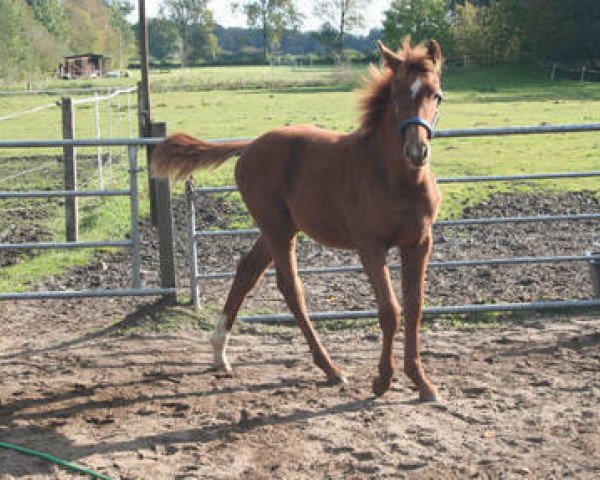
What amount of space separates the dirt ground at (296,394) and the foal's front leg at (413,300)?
15 centimetres

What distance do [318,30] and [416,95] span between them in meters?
110

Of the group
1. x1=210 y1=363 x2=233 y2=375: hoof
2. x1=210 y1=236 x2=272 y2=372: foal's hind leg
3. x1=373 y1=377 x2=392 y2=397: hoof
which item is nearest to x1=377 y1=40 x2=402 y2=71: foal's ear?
x1=210 y1=236 x2=272 y2=372: foal's hind leg

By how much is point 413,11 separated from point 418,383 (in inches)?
2800

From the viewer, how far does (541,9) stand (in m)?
54.4

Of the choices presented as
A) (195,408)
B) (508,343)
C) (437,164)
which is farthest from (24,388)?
(437,164)

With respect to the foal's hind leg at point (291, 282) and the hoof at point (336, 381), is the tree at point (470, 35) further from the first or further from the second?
the hoof at point (336, 381)

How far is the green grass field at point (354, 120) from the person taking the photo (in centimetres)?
1149

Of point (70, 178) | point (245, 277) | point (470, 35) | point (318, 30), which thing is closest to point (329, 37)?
point (318, 30)

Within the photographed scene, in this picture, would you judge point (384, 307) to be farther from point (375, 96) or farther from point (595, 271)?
point (595, 271)

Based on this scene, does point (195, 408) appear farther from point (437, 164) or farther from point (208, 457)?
point (437, 164)

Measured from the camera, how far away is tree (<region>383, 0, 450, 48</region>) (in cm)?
7144

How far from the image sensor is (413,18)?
72.2 meters

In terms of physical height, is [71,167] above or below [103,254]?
above

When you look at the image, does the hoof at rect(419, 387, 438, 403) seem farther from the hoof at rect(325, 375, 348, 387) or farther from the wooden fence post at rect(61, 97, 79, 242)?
the wooden fence post at rect(61, 97, 79, 242)
